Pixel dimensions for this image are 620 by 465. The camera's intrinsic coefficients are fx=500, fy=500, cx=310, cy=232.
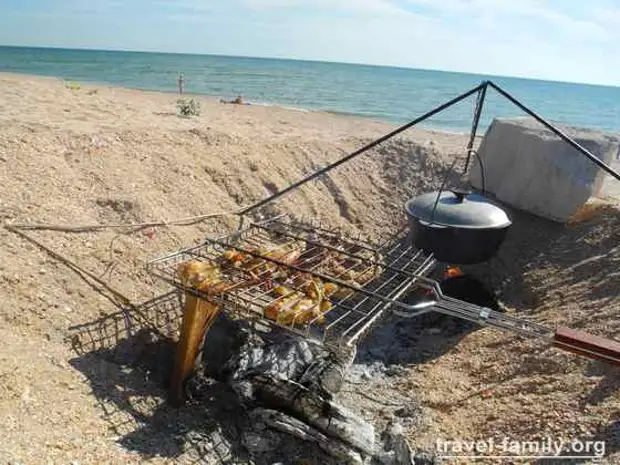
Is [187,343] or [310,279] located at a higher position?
[310,279]

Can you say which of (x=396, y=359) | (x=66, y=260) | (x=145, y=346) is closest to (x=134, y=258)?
(x=66, y=260)

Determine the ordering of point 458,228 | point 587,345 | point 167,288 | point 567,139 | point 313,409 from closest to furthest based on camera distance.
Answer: point 587,345 → point 313,409 → point 567,139 → point 458,228 → point 167,288

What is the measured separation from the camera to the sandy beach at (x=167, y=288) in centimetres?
543

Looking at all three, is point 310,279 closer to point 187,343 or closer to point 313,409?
point 313,409

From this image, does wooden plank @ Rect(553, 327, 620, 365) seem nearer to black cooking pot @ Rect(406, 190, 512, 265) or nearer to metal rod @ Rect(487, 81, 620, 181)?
metal rod @ Rect(487, 81, 620, 181)

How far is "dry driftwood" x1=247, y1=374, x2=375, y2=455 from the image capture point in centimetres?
576

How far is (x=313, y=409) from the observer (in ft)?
19.3

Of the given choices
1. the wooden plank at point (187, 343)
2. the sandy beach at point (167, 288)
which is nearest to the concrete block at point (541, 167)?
the sandy beach at point (167, 288)

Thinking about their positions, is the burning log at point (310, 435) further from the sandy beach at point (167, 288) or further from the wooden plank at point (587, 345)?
the wooden plank at point (587, 345)

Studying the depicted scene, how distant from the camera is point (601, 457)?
5047 mm

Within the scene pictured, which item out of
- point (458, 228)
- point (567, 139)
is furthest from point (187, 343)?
point (567, 139)

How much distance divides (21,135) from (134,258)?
357 cm

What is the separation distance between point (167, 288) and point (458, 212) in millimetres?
4643

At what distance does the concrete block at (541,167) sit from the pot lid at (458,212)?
3.69 meters
